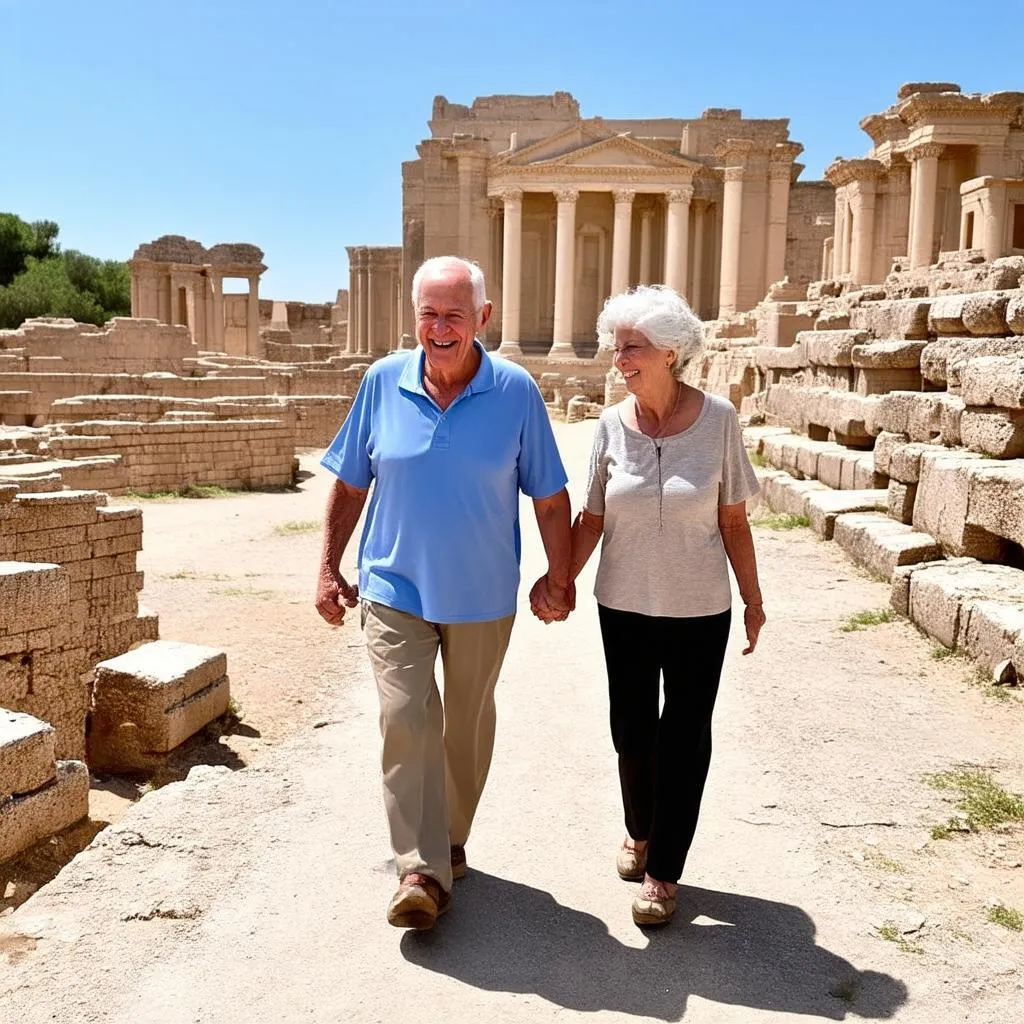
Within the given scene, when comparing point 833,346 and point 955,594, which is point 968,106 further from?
point 955,594

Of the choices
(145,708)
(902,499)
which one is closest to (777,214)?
(902,499)

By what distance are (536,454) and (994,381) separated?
576 centimetres

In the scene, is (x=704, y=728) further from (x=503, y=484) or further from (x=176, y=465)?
(x=176, y=465)

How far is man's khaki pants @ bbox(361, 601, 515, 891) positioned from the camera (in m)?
3.28

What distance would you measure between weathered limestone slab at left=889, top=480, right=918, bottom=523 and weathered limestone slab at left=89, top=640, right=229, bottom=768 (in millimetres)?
5820

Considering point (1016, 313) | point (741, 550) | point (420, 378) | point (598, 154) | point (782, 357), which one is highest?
point (598, 154)

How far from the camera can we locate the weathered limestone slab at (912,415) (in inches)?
380

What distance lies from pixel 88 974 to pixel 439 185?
129 ft

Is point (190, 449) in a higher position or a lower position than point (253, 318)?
lower

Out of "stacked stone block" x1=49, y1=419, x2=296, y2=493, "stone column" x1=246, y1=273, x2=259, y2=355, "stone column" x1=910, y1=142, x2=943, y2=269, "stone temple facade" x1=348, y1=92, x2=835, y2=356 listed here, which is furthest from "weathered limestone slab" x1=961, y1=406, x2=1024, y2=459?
"stone column" x1=246, y1=273, x2=259, y2=355

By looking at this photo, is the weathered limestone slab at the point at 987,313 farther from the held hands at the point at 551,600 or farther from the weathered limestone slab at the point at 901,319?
the held hands at the point at 551,600

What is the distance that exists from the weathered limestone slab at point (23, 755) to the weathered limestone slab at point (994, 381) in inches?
255

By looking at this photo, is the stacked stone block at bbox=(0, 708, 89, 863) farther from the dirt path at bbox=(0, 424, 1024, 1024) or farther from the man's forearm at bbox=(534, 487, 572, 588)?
the man's forearm at bbox=(534, 487, 572, 588)

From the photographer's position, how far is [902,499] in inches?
364
